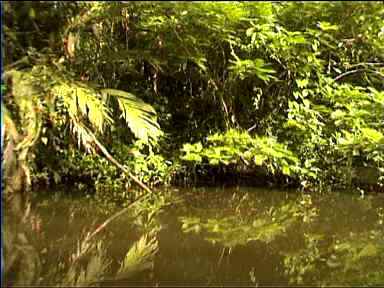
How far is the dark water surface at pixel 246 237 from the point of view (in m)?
4.96

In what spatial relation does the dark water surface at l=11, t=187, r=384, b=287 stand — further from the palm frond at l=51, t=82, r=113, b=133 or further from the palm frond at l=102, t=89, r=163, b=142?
the palm frond at l=51, t=82, r=113, b=133

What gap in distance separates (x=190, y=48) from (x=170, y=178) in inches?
71.9

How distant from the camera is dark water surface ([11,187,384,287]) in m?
4.96

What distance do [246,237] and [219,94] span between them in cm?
303

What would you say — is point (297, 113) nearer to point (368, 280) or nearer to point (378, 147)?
point (378, 147)

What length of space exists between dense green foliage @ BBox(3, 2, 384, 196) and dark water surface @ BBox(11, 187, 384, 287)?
0.59 meters

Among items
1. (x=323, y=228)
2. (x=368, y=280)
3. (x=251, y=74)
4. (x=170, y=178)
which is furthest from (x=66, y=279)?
(x=251, y=74)

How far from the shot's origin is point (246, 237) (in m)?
6.05

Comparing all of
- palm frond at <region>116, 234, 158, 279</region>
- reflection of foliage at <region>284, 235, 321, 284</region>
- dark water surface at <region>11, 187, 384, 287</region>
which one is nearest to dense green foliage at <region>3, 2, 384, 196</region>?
dark water surface at <region>11, 187, 384, 287</region>

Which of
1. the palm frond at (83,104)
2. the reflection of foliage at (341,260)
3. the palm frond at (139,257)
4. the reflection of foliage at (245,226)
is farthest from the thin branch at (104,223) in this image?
the reflection of foliage at (341,260)

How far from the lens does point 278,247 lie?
18.9ft

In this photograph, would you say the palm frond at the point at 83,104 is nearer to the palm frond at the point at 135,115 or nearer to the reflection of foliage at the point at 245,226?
the palm frond at the point at 135,115

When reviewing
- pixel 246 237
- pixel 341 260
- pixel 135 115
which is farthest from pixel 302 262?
pixel 135 115

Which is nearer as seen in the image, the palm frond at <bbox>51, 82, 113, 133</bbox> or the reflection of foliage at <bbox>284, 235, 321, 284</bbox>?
the reflection of foliage at <bbox>284, 235, 321, 284</bbox>
